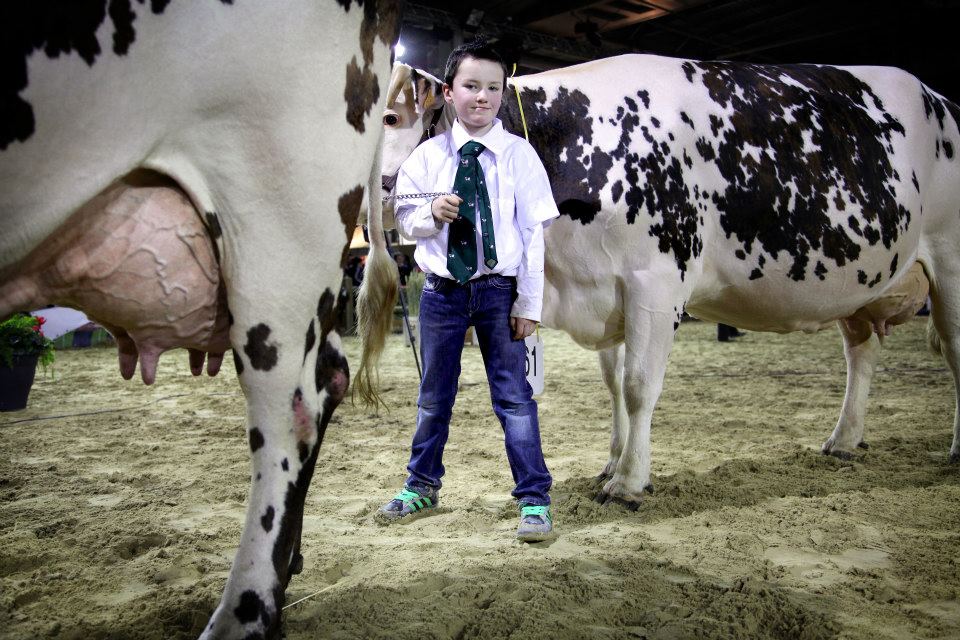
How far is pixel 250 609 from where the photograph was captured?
155 centimetres

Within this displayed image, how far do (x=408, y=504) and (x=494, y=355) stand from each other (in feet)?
2.31

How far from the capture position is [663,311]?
293 centimetres

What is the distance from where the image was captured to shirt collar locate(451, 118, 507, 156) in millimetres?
2570

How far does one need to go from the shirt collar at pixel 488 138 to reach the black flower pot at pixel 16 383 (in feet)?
13.5

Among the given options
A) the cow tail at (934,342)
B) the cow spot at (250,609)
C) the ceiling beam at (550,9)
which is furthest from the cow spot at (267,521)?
the ceiling beam at (550,9)

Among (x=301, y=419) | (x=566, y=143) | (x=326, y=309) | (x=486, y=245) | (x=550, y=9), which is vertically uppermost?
(x=550, y=9)

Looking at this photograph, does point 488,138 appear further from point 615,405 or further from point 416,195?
point 615,405

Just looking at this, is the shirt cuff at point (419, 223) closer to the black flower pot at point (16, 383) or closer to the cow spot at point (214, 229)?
the cow spot at point (214, 229)

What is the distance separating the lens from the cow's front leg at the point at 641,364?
2916mm

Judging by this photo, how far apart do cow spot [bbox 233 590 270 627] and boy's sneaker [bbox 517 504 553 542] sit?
1.14 metres

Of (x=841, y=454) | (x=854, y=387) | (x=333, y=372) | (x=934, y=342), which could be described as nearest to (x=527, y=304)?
(x=333, y=372)

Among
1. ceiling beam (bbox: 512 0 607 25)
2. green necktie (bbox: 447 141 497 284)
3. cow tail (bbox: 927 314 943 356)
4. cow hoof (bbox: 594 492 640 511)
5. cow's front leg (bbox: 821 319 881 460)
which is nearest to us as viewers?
green necktie (bbox: 447 141 497 284)

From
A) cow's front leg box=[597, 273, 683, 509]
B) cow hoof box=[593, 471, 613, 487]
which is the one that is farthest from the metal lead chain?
cow hoof box=[593, 471, 613, 487]

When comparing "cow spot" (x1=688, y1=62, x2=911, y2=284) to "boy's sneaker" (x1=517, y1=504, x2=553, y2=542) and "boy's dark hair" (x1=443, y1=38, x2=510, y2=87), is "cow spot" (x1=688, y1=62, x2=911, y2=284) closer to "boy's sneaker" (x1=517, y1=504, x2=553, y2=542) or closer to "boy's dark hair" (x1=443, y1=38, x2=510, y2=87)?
"boy's dark hair" (x1=443, y1=38, x2=510, y2=87)
